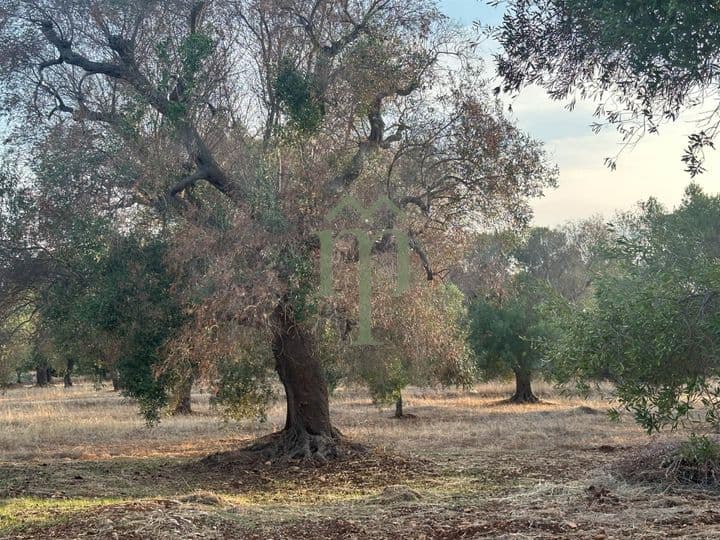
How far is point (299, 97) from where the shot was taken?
1477cm

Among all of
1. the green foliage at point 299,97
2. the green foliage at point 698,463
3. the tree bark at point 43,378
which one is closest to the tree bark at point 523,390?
the green foliage at point 299,97

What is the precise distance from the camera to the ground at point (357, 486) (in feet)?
29.9

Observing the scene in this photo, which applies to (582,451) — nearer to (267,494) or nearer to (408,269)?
(408,269)

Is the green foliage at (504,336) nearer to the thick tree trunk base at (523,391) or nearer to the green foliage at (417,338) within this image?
the thick tree trunk base at (523,391)

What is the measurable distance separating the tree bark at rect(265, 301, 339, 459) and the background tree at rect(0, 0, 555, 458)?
0.11 feet

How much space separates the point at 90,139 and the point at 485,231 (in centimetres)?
801

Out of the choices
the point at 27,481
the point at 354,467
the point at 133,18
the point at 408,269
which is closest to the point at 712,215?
the point at 408,269

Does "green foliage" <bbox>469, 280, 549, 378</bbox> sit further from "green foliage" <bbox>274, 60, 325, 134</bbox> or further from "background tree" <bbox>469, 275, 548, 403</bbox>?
"green foliage" <bbox>274, 60, 325, 134</bbox>

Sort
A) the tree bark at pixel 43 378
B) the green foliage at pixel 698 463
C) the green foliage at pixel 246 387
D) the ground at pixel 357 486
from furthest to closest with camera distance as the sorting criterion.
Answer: the tree bark at pixel 43 378 → the green foliage at pixel 246 387 → the green foliage at pixel 698 463 → the ground at pixel 357 486

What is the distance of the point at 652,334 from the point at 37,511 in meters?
8.19

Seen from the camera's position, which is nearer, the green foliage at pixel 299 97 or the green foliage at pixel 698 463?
the green foliage at pixel 698 463

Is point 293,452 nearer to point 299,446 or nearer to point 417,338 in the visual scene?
point 299,446

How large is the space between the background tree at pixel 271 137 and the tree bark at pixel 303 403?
0.03 meters

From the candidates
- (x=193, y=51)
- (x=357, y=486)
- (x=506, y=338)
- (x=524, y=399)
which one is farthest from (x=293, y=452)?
(x=524, y=399)
